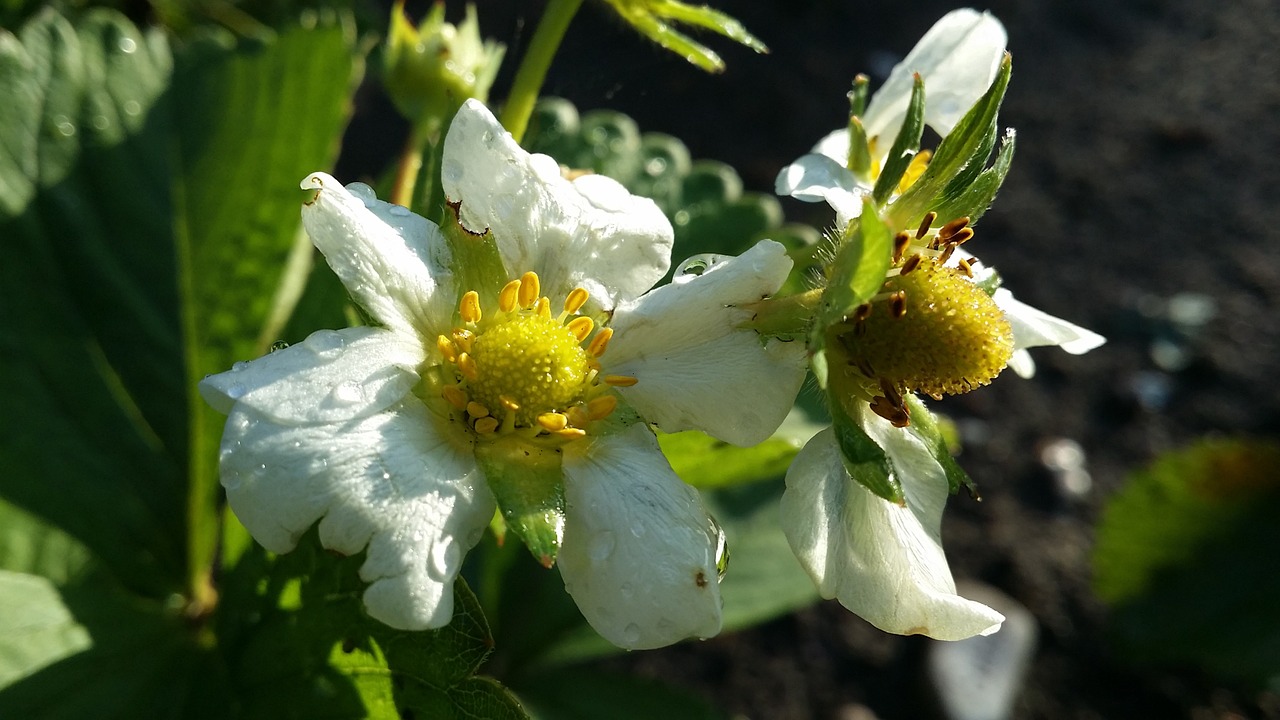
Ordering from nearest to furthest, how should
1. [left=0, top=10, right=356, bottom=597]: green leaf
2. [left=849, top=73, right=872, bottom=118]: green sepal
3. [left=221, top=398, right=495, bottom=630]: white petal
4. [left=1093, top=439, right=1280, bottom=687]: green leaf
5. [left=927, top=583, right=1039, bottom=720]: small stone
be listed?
[left=221, top=398, right=495, bottom=630]: white petal
[left=849, top=73, right=872, bottom=118]: green sepal
[left=0, top=10, right=356, bottom=597]: green leaf
[left=927, top=583, right=1039, bottom=720]: small stone
[left=1093, top=439, right=1280, bottom=687]: green leaf

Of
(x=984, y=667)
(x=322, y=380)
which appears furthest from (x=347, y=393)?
(x=984, y=667)

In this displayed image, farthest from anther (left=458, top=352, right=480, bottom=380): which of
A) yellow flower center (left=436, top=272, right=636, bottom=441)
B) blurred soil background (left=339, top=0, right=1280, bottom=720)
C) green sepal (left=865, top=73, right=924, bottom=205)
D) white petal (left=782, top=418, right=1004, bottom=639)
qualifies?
blurred soil background (left=339, top=0, right=1280, bottom=720)

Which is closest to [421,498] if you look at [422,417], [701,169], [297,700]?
[422,417]

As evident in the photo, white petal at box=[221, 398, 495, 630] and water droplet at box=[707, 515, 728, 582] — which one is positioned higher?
water droplet at box=[707, 515, 728, 582]

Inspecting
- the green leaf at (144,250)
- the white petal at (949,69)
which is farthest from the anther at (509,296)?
the green leaf at (144,250)

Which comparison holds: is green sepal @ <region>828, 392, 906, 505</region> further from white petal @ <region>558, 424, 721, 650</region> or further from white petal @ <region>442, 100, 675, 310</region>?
white petal @ <region>442, 100, 675, 310</region>
